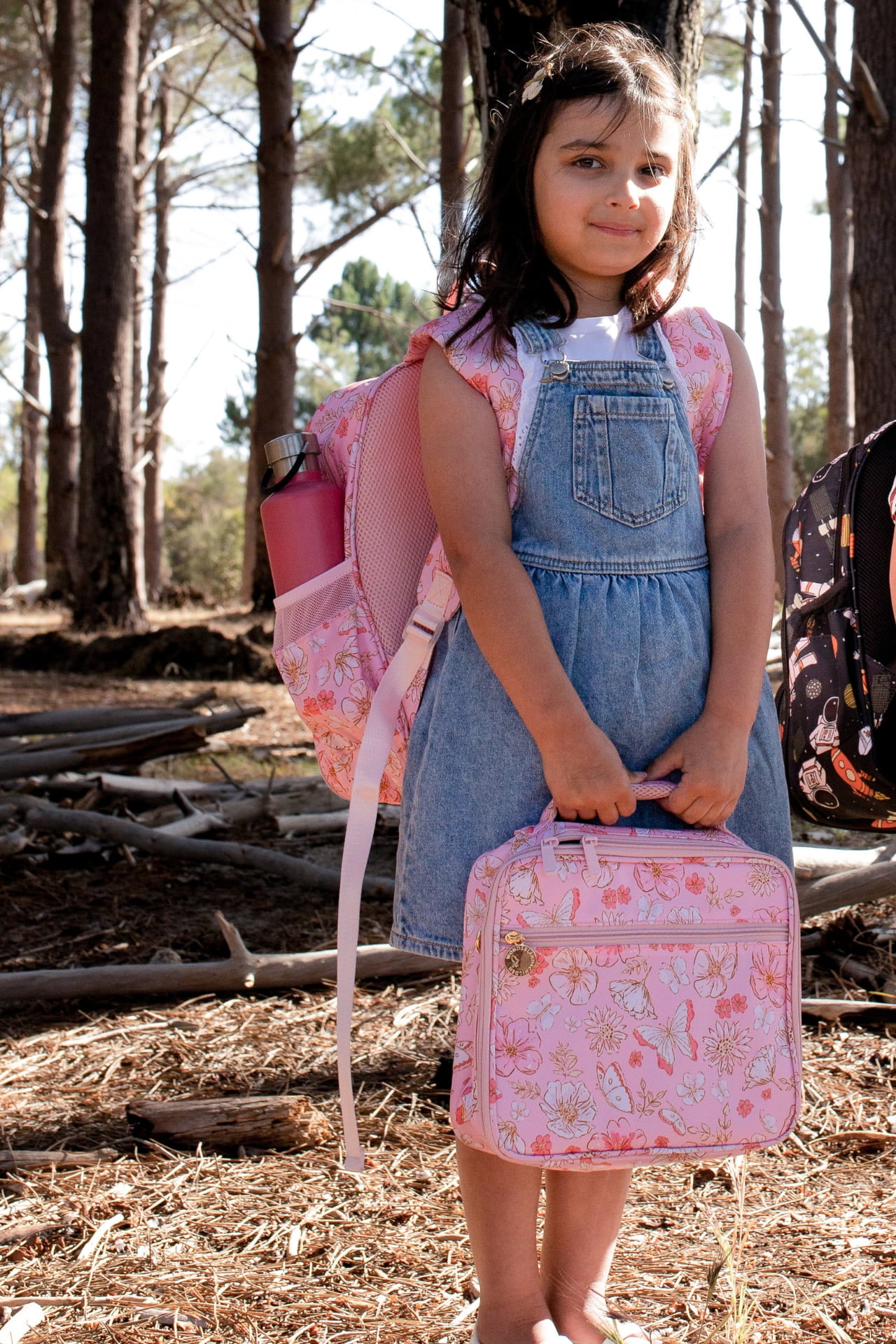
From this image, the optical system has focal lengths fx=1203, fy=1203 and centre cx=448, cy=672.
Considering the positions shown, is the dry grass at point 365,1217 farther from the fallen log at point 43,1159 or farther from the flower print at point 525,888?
the flower print at point 525,888

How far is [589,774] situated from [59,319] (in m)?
11.8

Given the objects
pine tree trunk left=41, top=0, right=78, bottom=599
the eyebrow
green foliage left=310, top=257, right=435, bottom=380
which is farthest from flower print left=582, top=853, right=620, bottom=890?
green foliage left=310, top=257, right=435, bottom=380

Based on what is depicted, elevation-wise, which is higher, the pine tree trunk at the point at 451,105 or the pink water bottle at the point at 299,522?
the pine tree trunk at the point at 451,105

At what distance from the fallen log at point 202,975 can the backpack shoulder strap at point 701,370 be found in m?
1.45

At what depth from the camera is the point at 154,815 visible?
409 centimetres

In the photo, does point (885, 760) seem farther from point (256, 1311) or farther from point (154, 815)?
point (154, 815)

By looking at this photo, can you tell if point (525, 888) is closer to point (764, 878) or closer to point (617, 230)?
point (764, 878)

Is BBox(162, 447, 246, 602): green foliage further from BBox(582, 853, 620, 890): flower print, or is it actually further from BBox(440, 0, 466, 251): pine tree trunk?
BBox(582, 853, 620, 890): flower print

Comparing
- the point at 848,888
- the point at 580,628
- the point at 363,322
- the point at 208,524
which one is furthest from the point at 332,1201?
the point at 208,524

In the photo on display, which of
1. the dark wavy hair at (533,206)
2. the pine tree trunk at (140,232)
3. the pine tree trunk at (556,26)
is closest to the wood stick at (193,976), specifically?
the dark wavy hair at (533,206)

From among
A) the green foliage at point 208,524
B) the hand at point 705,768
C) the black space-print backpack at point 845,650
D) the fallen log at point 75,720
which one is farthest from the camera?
the green foliage at point 208,524

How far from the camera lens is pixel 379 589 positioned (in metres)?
1.66

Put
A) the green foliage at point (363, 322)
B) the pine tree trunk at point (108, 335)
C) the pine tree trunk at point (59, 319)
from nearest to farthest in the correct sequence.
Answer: the pine tree trunk at point (108, 335) < the pine tree trunk at point (59, 319) < the green foliage at point (363, 322)

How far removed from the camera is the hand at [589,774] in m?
1.41
